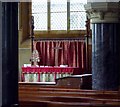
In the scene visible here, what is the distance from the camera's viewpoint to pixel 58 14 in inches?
530

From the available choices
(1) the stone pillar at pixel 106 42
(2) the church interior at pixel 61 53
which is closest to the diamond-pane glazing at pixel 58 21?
(2) the church interior at pixel 61 53

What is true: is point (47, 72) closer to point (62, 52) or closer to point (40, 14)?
point (62, 52)

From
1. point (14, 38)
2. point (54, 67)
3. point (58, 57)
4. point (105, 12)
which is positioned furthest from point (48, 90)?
point (58, 57)

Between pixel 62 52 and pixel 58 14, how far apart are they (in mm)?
1599

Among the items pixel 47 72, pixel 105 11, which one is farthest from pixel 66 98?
pixel 47 72

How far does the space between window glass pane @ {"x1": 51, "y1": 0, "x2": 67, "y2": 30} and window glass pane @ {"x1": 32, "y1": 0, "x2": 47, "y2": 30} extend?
0.26 metres

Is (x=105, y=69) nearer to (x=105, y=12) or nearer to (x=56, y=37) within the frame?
(x=105, y=12)

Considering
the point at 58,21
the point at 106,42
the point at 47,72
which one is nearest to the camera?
the point at 106,42

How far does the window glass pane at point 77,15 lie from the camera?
42.3 feet

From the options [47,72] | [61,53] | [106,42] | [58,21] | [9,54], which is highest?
[58,21]

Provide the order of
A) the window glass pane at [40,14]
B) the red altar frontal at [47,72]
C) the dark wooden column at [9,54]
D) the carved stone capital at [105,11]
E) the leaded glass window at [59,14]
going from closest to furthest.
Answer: the dark wooden column at [9,54] → the carved stone capital at [105,11] → the red altar frontal at [47,72] → the leaded glass window at [59,14] → the window glass pane at [40,14]

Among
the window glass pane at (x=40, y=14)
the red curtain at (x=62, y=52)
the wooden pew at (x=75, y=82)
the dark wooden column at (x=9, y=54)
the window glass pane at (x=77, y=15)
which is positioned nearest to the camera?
the dark wooden column at (x=9, y=54)

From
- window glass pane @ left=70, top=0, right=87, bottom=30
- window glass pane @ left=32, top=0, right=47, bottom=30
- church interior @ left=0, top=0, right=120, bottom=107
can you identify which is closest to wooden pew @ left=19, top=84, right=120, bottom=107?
church interior @ left=0, top=0, right=120, bottom=107

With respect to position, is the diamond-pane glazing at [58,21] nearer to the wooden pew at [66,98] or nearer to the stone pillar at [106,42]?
the stone pillar at [106,42]
